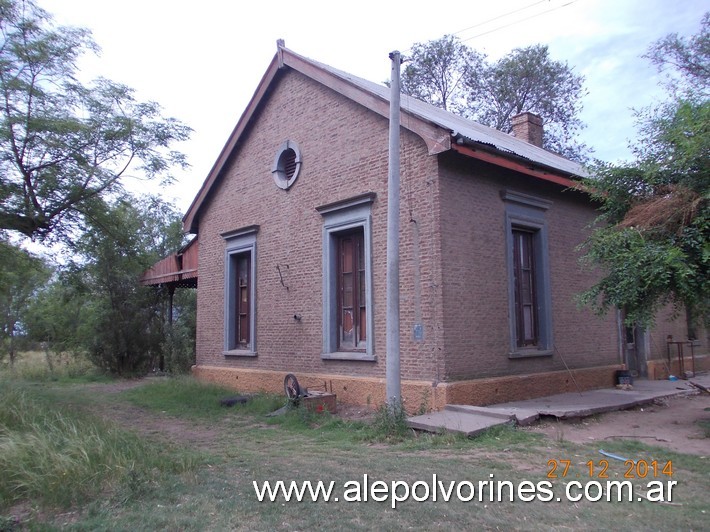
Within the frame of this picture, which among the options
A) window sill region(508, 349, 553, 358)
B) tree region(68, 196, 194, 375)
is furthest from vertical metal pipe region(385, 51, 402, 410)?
tree region(68, 196, 194, 375)

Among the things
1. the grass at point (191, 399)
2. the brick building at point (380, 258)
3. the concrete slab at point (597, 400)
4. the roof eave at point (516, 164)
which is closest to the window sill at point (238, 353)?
the brick building at point (380, 258)

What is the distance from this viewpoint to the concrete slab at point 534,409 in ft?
27.3

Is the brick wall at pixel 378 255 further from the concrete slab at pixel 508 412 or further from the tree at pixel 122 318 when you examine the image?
the tree at pixel 122 318

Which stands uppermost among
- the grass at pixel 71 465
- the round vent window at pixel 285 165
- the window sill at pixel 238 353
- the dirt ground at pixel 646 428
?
the round vent window at pixel 285 165

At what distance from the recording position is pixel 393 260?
345 inches

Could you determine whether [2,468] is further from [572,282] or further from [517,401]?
[572,282]

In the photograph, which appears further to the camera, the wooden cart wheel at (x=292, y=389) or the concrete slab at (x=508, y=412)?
the wooden cart wheel at (x=292, y=389)

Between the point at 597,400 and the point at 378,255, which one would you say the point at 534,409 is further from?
the point at 378,255

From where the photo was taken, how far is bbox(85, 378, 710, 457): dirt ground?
26.0ft

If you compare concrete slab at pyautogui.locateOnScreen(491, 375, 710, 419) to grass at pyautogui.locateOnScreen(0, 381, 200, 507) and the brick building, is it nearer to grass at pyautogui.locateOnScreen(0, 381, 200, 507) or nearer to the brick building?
the brick building

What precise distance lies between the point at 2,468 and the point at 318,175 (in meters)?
8.22

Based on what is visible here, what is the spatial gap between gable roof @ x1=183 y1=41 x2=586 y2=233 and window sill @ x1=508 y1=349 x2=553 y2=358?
3.36 meters

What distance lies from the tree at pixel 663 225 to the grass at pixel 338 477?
7.10 feet

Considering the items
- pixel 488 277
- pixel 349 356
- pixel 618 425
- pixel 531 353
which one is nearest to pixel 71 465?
pixel 349 356
